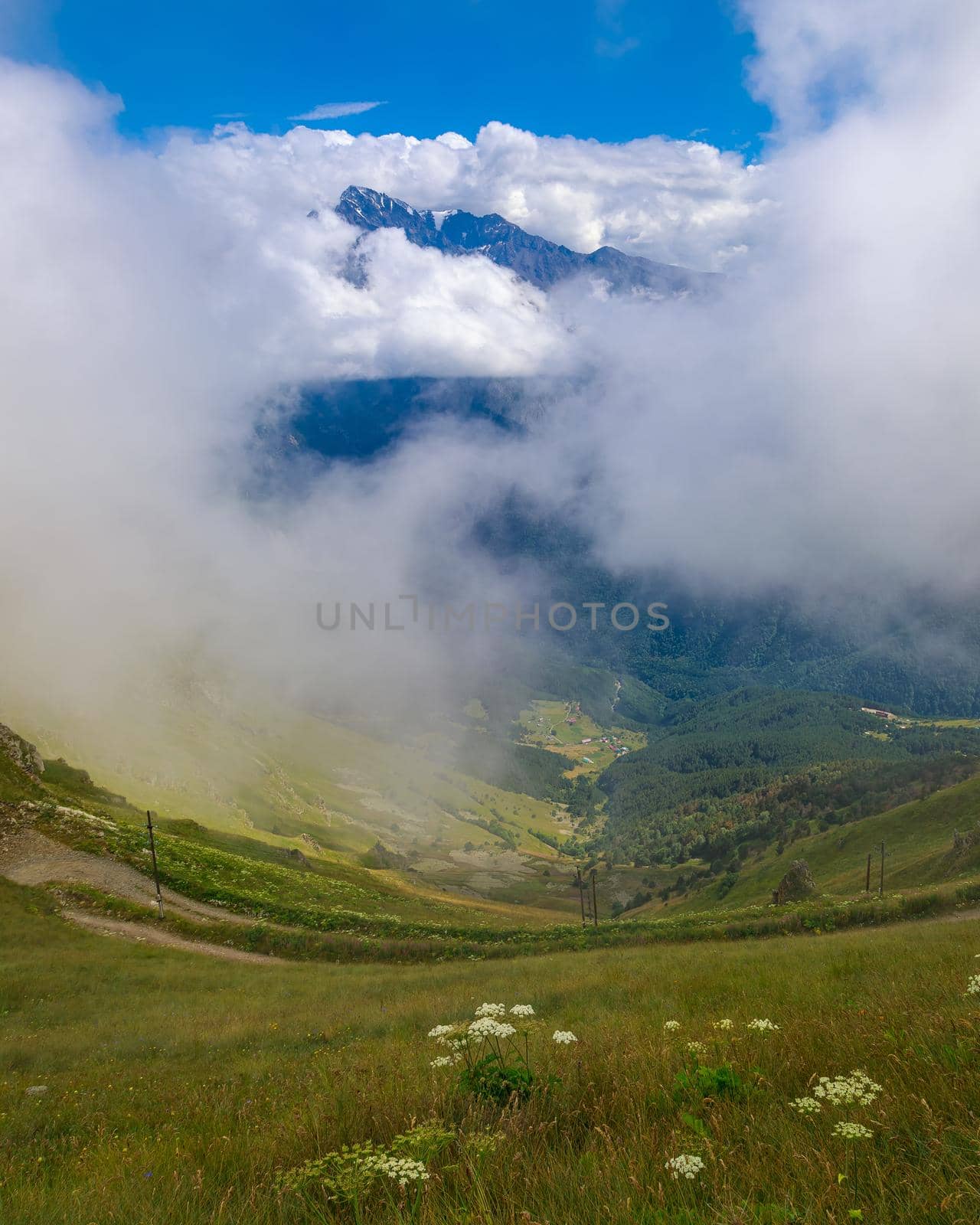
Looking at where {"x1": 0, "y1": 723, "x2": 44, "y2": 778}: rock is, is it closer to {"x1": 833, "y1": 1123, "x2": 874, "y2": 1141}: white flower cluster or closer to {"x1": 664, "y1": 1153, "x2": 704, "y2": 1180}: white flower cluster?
{"x1": 664, "y1": 1153, "x2": 704, "y2": 1180}: white flower cluster

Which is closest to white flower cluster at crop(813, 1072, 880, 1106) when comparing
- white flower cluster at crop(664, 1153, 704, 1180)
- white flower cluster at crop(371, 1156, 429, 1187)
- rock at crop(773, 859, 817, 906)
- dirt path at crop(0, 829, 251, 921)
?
white flower cluster at crop(664, 1153, 704, 1180)

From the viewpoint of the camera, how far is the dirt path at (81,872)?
135 feet

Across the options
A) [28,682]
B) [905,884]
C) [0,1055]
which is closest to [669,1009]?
[0,1055]

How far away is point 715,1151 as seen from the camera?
3.99 m

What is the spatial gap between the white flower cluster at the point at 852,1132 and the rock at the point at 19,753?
6395 cm

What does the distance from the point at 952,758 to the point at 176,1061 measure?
205820 millimetres

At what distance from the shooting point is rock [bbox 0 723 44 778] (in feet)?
179

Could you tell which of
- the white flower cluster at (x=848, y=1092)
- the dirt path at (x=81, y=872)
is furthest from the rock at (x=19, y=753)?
the white flower cluster at (x=848, y=1092)

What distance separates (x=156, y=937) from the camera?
37.7 meters

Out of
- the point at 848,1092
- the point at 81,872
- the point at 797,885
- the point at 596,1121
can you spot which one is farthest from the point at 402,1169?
the point at 797,885

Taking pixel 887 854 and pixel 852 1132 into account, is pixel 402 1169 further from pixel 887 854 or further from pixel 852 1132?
pixel 887 854

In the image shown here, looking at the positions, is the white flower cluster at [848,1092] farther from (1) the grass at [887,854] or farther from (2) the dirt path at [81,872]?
(1) the grass at [887,854]

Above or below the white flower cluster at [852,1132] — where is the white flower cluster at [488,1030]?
below

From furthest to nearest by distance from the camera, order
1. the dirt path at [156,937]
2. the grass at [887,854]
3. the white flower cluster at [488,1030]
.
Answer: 1. the grass at [887,854]
2. the dirt path at [156,937]
3. the white flower cluster at [488,1030]
